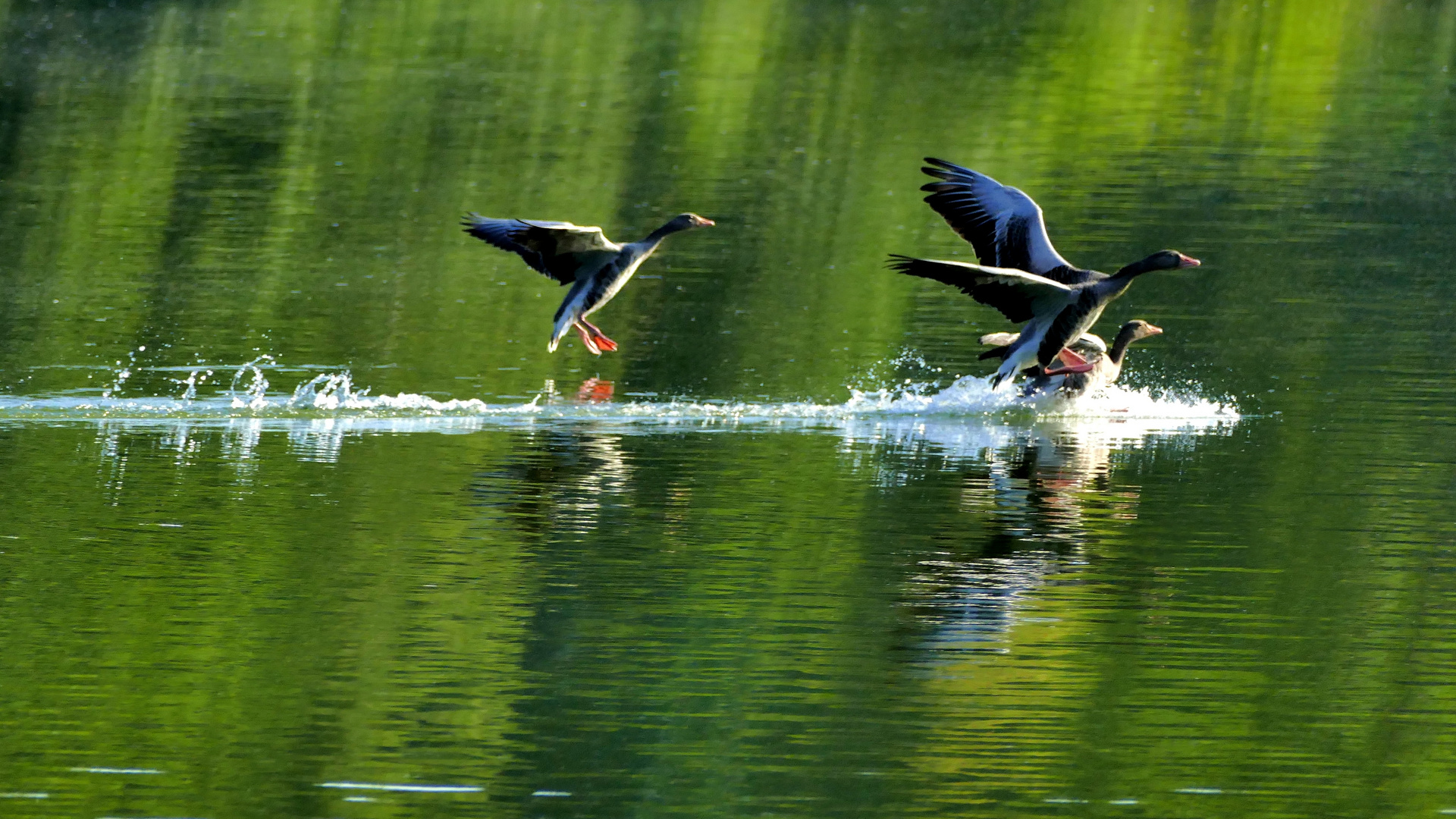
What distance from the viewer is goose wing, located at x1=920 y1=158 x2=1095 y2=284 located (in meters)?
21.5

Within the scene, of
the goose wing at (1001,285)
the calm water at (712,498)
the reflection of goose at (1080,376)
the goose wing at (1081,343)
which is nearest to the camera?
the calm water at (712,498)

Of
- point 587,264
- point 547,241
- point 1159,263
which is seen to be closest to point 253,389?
point 547,241

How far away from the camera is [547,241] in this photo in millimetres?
22781

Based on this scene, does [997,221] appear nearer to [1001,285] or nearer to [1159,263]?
[1001,285]

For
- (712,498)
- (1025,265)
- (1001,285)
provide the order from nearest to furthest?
(712,498) → (1001,285) → (1025,265)

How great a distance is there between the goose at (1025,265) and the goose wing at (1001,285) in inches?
0.6

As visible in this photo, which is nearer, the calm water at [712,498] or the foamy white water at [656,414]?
the calm water at [712,498]

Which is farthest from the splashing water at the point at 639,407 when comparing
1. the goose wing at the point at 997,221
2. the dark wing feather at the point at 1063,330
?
the goose wing at the point at 997,221

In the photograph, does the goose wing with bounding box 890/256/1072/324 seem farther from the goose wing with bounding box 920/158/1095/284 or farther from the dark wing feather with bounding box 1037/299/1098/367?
the goose wing with bounding box 920/158/1095/284

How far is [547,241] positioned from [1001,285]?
16.3 feet

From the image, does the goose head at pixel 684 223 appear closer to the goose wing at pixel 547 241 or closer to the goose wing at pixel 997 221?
the goose wing at pixel 547 241

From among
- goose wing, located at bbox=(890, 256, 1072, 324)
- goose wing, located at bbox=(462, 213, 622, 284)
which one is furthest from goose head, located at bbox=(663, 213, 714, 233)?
goose wing, located at bbox=(890, 256, 1072, 324)

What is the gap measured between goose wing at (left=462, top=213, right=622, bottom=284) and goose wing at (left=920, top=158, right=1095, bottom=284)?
11.3ft

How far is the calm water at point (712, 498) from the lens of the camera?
1120 centimetres
